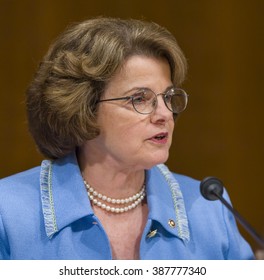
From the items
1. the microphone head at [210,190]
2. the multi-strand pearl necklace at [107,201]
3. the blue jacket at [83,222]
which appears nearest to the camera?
the microphone head at [210,190]

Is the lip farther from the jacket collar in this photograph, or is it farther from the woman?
the jacket collar

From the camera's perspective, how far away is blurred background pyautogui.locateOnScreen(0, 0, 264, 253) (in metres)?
3.04

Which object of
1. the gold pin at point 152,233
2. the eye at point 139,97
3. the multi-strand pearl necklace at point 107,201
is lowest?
the gold pin at point 152,233

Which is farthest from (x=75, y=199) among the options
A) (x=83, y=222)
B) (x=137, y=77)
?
(x=137, y=77)

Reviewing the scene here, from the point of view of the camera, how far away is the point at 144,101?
1887 millimetres

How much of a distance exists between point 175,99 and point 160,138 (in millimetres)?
143

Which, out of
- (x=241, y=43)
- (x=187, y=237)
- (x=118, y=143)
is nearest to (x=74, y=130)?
(x=118, y=143)

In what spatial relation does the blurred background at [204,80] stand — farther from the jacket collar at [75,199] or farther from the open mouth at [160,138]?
the open mouth at [160,138]

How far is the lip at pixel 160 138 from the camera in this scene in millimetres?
1887

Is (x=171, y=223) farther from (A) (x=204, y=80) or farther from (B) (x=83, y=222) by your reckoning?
(A) (x=204, y=80)

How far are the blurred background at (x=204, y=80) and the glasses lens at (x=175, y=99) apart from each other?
1184 mm

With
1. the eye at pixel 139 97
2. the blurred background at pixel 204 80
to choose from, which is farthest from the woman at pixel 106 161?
A: the blurred background at pixel 204 80

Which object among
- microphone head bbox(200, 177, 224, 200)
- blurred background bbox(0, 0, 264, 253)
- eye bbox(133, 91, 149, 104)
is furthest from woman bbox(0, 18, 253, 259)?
blurred background bbox(0, 0, 264, 253)
